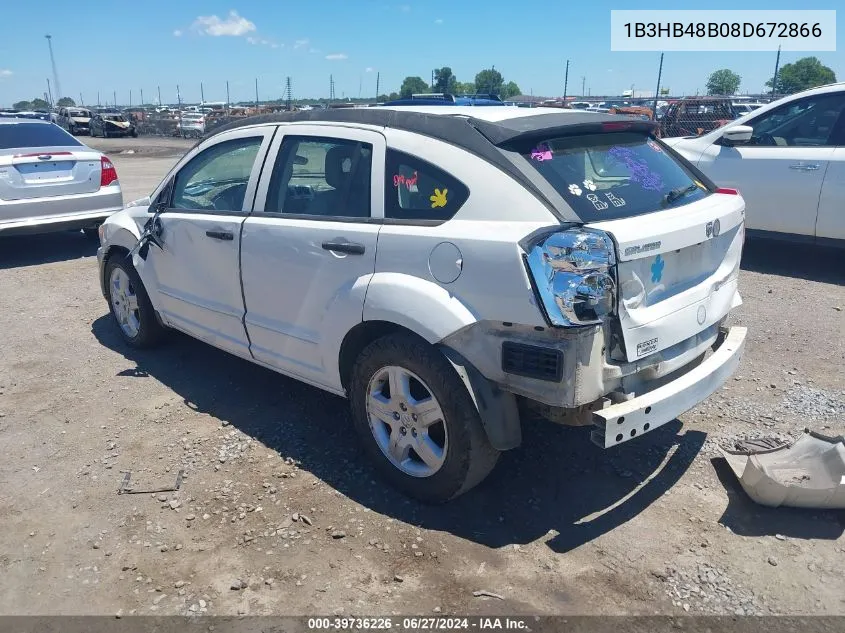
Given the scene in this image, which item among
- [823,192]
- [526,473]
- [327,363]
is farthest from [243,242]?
[823,192]

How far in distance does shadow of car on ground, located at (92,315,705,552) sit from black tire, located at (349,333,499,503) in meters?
0.14

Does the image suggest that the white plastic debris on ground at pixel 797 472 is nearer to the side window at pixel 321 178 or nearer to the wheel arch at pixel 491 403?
the wheel arch at pixel 491 403

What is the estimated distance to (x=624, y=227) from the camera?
288 centimetres

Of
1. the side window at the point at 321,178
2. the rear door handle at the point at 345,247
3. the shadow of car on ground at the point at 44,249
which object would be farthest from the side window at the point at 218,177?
the shadow of car on ground at the point at 44,249

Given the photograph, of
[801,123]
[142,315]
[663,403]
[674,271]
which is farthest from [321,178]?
[801,123]

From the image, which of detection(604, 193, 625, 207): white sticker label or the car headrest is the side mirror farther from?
the car headrest

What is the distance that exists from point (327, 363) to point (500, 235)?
4.23ft

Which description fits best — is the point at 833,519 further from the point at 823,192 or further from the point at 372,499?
the point at 823,192

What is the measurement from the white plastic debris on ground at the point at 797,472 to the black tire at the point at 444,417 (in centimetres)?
126

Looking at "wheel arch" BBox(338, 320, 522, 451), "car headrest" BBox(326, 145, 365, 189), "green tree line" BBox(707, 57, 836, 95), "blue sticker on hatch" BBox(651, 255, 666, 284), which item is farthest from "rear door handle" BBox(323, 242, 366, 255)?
"green tree line" BBox(707, 57, 836, 95)

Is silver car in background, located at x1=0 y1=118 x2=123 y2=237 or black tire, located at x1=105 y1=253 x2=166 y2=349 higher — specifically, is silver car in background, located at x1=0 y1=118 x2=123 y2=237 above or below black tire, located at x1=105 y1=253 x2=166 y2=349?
above

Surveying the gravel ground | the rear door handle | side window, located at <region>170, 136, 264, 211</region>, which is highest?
side window, located at <region>170, 136, 264, 211</region>

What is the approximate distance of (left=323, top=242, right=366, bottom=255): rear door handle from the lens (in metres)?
3.33

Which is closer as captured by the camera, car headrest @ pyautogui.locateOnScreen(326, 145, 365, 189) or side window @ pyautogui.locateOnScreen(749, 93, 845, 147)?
car headrest @ pyautogui.locateOnScreen(326, 145, 365, 189)
